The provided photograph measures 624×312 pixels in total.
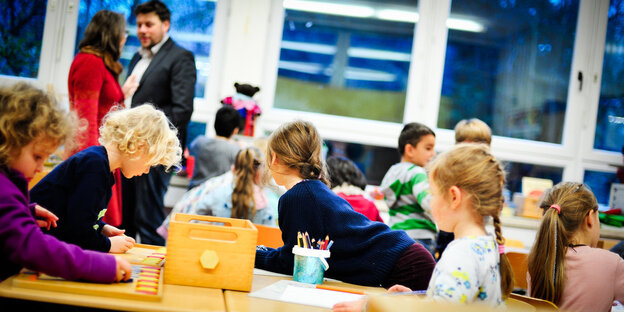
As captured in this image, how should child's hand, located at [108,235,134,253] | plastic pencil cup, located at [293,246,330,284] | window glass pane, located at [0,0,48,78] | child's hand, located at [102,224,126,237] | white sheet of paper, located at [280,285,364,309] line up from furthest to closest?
window glass pane, located at [0,0,48,78], child's hand, located at [102,224,126,237], child's hand, located at [108,235,134,253], plastic pencil cup, located at [293,246,330,284], white sheet of paper, located at [280,285,364,309]

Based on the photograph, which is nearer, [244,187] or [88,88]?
[88,88]

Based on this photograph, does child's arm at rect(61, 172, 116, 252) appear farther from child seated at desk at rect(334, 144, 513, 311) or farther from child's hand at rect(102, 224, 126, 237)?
child seated at desk at rect(334, 144, 513, 311)

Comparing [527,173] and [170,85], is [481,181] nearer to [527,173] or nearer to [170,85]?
[170,85]

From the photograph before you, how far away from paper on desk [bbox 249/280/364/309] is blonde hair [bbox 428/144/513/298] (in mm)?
381

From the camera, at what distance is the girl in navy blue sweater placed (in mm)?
1911

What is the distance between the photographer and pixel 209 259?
152 centimetres

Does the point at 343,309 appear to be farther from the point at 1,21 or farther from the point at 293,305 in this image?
the point at 1,21

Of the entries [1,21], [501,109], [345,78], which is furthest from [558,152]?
[1,21]

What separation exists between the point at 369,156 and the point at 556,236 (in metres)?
3.01

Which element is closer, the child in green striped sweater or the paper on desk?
the paper on desk

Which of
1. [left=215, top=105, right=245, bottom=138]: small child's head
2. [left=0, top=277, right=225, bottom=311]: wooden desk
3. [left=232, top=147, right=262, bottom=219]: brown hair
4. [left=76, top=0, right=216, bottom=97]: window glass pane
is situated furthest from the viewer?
[left=76, top=0, right=216, bottom=97]: window glass pane

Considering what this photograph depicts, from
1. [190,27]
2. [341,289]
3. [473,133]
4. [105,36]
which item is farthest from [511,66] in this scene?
[341,289]

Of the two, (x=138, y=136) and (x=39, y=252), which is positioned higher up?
(x=138, y=136)

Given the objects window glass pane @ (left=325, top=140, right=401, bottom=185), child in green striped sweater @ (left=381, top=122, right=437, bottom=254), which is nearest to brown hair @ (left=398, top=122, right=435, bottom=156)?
child in green striped sweater @ (left=381, top=122, right=437, bottom=254)
